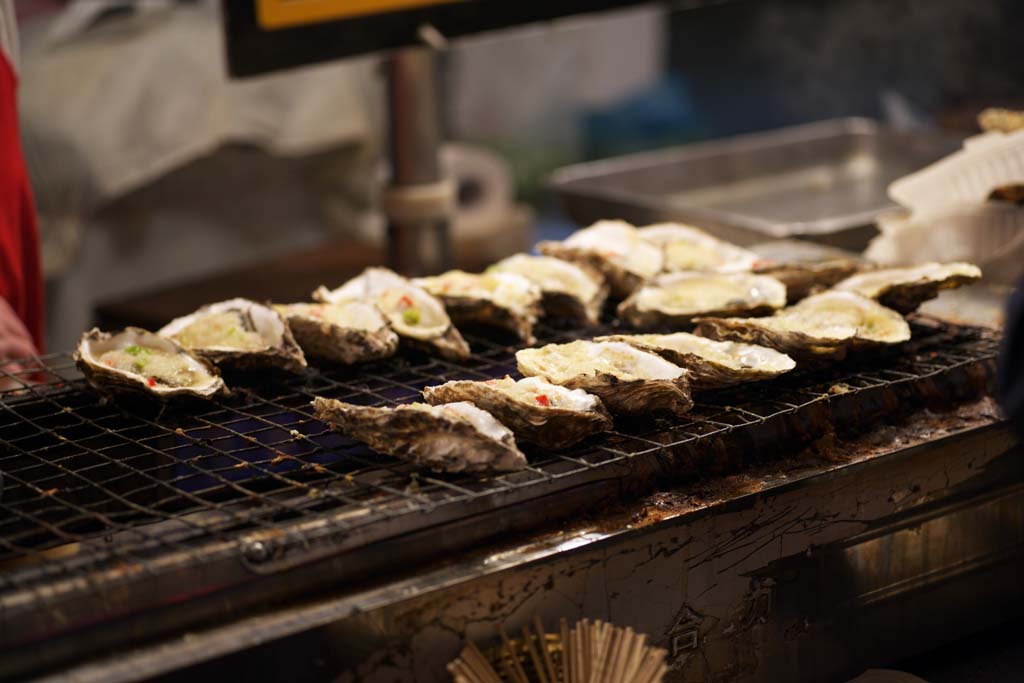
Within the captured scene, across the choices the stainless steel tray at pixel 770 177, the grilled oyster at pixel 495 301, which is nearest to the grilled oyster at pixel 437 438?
the grilled oyster at pixel 495 301

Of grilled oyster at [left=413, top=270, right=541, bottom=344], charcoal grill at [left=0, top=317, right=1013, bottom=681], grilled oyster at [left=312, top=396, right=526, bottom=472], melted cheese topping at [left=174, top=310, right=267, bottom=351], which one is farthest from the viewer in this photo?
grilled oyster at [left=413, top=270, right=541, bottom=344]

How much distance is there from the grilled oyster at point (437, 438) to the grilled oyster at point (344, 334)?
17.7 inches

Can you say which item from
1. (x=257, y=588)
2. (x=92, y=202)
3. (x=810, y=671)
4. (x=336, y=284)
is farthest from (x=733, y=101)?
(x=257, y=588)

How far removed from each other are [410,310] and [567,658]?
3.22 feet

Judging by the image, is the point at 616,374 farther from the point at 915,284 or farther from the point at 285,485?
the point at 915,284

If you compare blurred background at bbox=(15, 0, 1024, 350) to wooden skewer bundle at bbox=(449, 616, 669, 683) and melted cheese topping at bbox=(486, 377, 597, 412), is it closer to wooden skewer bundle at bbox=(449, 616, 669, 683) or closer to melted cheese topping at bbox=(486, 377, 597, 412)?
melted cheese topping at bbox=(486, 377, 597, 412)

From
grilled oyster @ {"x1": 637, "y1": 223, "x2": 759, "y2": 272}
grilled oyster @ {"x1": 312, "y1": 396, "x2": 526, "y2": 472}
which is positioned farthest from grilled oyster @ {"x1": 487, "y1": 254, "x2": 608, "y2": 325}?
grilled oyster @ {"x1": 312, "y1": 396, "x2": 526, "y2": 472}

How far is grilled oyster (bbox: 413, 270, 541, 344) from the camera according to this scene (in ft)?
8.16

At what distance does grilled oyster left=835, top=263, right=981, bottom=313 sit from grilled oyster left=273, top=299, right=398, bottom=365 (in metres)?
0.99

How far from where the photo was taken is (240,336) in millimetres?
2361

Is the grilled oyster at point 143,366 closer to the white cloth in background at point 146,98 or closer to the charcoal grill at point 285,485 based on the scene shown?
the charcoal grill at point 285,485

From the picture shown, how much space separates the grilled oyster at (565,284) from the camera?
260 centimetres

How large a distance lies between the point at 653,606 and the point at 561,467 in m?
0.26

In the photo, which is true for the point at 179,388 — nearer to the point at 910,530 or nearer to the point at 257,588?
the point at 257,588
